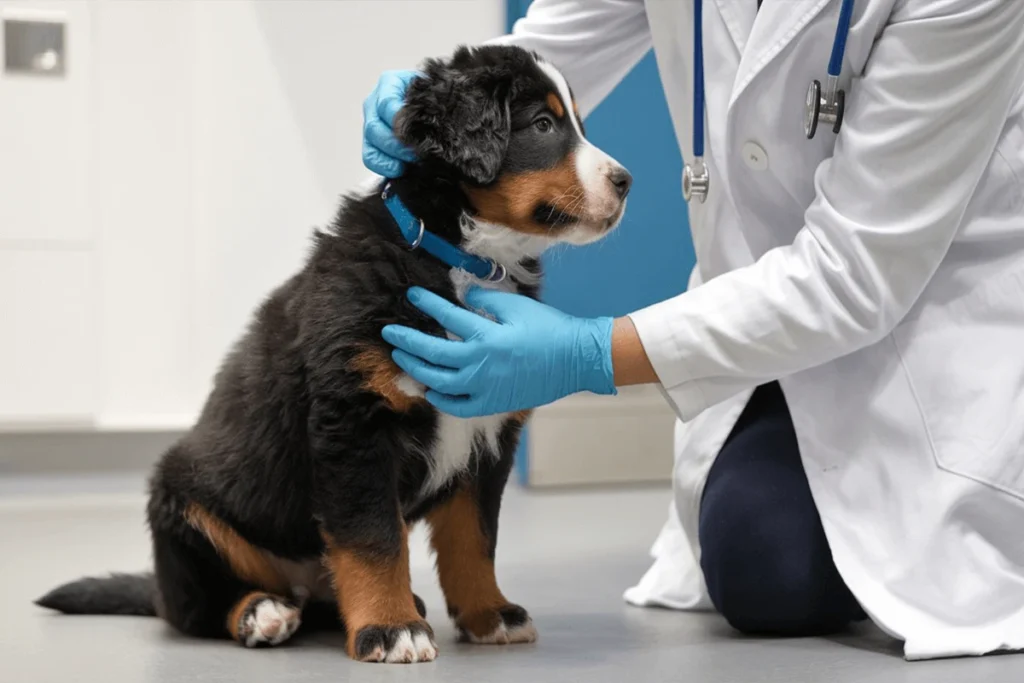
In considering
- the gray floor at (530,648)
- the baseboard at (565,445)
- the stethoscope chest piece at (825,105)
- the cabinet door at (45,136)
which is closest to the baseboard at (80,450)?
the baseboard at (565,445)

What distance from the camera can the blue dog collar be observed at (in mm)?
1722

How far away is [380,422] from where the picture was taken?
1.66 meters

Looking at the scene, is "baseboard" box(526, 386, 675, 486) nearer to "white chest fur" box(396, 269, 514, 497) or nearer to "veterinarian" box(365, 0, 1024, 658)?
"veterinarian" box(365, 0, 1024, 658)

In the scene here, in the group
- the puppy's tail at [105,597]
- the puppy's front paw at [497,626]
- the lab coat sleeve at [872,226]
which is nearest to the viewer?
the lab coat sleeve at [872,226]

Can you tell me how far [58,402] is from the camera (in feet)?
12.6

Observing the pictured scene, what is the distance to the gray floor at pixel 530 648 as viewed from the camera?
5.45ft

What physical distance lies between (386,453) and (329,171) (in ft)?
8.31

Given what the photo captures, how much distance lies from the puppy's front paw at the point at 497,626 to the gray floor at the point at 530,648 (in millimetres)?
24

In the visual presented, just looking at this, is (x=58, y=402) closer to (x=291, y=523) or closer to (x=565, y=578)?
(x=565, y=578)

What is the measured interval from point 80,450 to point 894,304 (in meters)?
2.92

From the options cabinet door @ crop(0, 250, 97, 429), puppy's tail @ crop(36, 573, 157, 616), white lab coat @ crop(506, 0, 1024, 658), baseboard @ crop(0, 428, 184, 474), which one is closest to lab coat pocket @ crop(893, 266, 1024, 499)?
white lab coat @ crop(506, 0, 1024, 658)

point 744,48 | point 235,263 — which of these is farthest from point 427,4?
point 744,48

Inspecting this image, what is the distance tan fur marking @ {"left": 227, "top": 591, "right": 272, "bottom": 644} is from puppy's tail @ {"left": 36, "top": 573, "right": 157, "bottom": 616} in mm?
297

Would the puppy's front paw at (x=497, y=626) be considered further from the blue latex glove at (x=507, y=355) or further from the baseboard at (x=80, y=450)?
the baseboard at (x=80, y=450)
